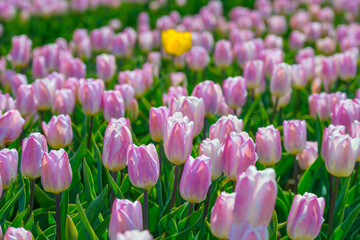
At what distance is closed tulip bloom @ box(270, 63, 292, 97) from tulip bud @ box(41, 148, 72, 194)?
63.0 inches

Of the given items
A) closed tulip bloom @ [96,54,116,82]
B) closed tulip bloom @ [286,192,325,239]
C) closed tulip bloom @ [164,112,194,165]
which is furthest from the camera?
closed tulip bloom @ [96,54,116,82]

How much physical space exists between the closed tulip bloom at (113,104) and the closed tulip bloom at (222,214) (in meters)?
1.22

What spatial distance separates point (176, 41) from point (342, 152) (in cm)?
222

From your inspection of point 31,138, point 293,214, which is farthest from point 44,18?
point 293,214

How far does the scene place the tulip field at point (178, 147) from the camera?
182cm

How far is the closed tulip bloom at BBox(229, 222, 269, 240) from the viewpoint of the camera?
143 cm

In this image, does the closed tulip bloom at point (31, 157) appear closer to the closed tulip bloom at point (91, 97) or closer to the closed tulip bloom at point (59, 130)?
the closed tulip bloom at point (59, 130)

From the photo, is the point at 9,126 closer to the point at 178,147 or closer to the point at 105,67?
the point at 178,147

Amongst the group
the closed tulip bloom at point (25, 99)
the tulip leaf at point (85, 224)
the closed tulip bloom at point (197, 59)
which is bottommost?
the closed tulip bloom at point (197, 59)

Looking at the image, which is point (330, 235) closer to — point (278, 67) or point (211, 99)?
point (211, 99)

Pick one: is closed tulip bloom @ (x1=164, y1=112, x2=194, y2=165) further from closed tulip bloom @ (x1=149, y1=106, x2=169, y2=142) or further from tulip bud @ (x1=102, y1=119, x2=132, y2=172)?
closed tulip bloom @ (x1=149, y1=106, x2=169, y2=142)

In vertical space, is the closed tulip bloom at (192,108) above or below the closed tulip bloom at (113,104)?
above

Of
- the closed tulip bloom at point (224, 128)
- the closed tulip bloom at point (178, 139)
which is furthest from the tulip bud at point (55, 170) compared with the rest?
the closed tulip bloom at point (224, 128)

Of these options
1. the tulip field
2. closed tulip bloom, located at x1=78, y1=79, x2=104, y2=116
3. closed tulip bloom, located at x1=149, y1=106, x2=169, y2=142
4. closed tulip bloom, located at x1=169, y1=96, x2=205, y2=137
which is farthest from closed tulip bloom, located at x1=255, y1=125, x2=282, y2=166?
closed tulip bloom, located at x1=78, y1=79, x2=104, y2=116
